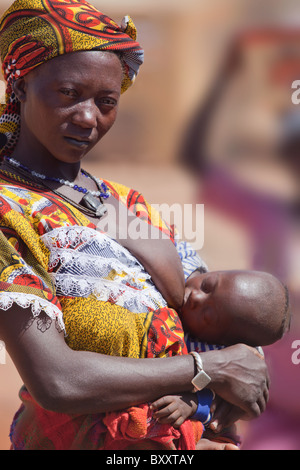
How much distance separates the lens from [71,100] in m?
1.94

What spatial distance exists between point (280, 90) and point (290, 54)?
12.0 inches

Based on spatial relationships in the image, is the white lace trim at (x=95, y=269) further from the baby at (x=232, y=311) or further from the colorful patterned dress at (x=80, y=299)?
the baby at (x=232, y=311)

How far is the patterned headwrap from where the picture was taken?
1.96 m

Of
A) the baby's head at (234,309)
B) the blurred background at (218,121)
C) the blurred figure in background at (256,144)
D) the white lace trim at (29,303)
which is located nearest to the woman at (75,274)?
the white lace trim at (29,303)

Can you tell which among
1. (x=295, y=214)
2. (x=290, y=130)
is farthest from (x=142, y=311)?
(x=290, y=130)

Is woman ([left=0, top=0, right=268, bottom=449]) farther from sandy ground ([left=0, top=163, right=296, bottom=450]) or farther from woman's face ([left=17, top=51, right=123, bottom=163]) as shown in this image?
sandy ground ([left=0, top=163, right=296, bottom=450])

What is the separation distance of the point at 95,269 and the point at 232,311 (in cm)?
54

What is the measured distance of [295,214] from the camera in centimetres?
512

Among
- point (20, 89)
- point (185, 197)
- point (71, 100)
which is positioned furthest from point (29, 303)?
point (185, 197)

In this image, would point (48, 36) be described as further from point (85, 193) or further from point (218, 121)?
point (218, 121)

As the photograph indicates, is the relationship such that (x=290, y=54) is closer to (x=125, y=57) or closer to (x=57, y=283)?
(x=125, y=57)

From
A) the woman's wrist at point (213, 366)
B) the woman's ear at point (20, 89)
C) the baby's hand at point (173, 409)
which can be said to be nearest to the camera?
the baby's hand at point (173, 409)

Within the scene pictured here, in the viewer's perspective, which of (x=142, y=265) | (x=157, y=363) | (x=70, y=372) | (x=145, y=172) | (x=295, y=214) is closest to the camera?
(x=70, y=372)

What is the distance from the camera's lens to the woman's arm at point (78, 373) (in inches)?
67.4
